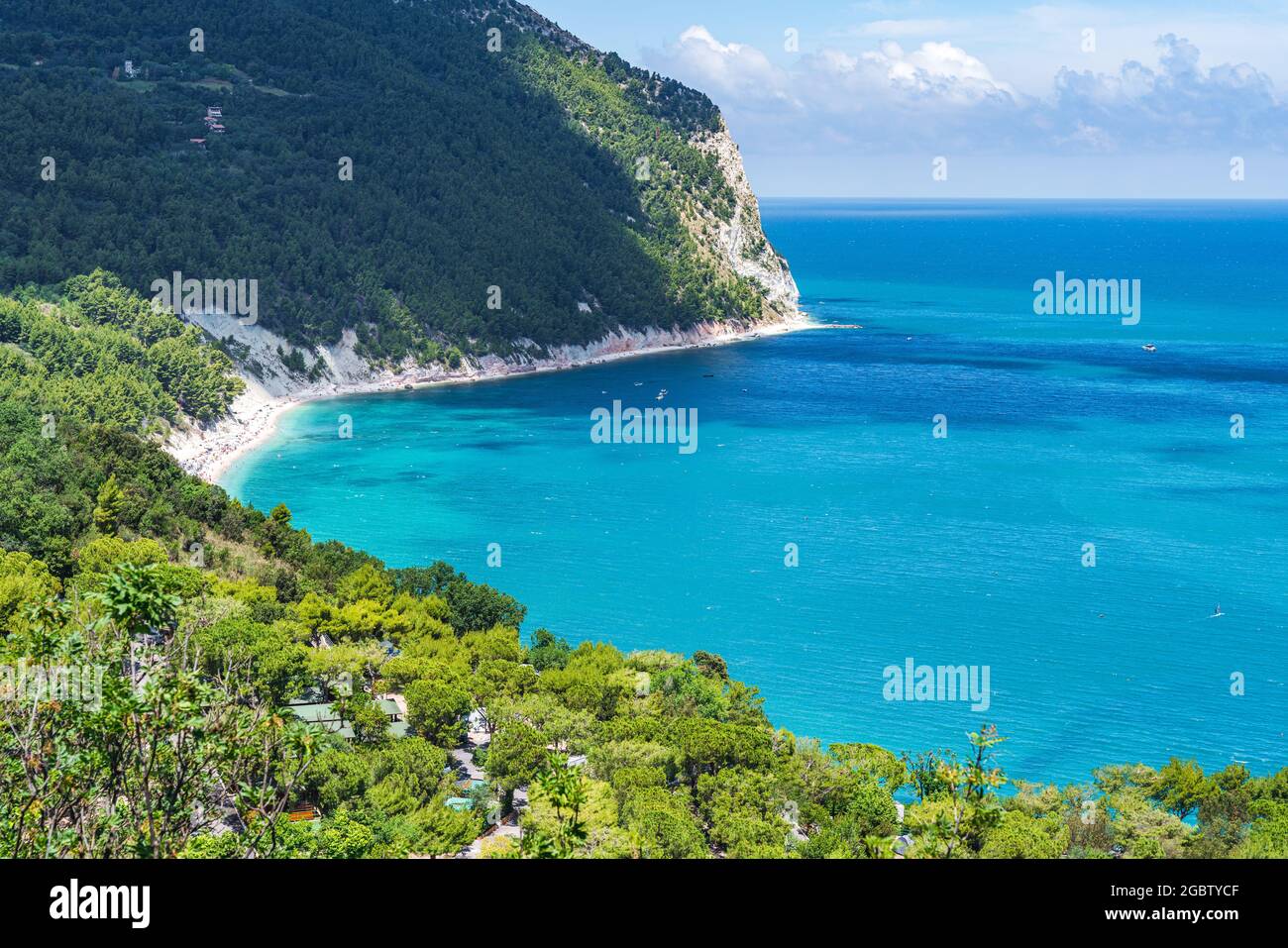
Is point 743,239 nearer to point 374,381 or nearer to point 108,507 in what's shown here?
point 374,381

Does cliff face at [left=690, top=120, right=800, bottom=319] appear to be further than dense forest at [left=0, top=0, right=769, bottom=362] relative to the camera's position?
Yes

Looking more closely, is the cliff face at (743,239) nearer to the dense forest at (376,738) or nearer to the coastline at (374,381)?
the coastline at (374,381)

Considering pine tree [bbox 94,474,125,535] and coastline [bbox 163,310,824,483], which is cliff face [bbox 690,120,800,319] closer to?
coastline [bbox 163,310,824,483]

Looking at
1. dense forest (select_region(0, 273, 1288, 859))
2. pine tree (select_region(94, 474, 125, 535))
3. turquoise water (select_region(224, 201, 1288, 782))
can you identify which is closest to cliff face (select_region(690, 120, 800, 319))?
turquoise water (select_region(224, 201, 1288, 782))

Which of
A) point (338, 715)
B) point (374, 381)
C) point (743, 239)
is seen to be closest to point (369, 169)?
point (374, 381)
